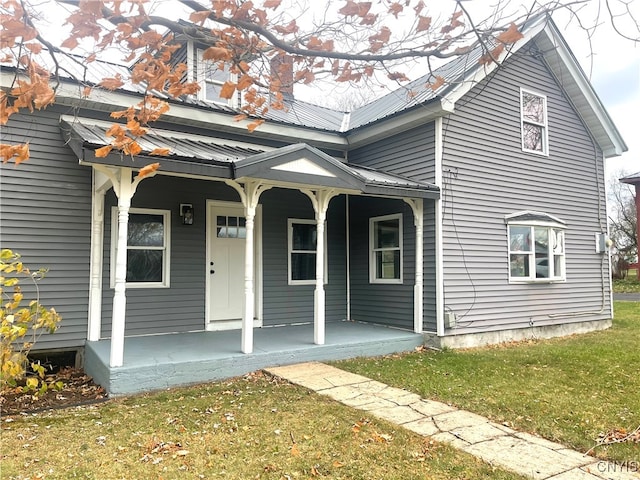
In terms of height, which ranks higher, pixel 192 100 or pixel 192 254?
pixel 192 100

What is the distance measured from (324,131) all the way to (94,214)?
4.41 metres

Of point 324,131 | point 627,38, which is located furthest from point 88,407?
point 324,131

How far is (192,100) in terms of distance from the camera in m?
7.75

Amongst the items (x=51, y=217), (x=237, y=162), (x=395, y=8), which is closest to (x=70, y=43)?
(x=395, y=8)

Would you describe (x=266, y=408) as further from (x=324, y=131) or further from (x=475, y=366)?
(x=324, y=131)

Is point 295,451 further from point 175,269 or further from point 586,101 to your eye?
point 586,101

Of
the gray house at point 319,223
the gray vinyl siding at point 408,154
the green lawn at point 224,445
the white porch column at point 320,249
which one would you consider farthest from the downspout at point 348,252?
the green lawn at point 224,445

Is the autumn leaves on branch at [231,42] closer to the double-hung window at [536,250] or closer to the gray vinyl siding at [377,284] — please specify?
the gray vinyl siding at [377,284]

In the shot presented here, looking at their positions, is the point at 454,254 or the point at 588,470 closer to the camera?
the point at 588,470

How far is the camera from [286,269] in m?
8.57

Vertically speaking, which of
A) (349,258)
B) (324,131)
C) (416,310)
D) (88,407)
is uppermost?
(324,131)

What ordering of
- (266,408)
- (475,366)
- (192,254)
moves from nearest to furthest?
1. (266,408)
2. (475,366)
3. (192,254)

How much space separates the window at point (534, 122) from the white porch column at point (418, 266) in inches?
115

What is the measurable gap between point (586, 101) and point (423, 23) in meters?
8.12
